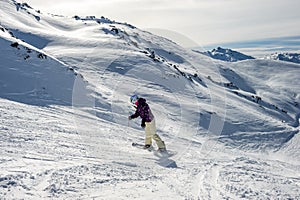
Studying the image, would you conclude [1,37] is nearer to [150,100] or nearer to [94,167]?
[150,100]

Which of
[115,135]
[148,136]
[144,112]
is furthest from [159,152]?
[115,135]

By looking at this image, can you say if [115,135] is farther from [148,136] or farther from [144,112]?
[144,112]

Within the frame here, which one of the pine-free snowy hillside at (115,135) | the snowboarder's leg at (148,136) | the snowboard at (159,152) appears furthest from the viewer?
the snowboarder's leg at (148,136)

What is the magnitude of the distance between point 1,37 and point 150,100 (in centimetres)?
1240

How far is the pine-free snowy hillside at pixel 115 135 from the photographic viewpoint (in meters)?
7.78

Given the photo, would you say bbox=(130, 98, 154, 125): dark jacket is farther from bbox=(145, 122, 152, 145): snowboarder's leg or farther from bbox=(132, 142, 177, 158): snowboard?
bbox=(132, 142, 177, 158): snowboard

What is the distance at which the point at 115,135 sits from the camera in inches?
555

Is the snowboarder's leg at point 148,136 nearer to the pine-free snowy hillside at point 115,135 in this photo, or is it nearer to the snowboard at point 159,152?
the snowboard at point 159,152

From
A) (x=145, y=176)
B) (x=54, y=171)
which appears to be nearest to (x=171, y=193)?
(x=145, y=176)

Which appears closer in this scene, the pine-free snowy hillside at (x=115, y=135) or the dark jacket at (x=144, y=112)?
the pine-free snowy hillside at (x=115, y=135)

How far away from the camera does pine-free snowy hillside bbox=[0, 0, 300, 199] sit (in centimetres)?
778

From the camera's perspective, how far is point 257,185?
8.90 m

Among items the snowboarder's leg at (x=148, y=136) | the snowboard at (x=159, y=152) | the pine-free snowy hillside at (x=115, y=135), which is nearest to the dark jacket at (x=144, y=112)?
the snowboarder's leg at (x=148, y=136)

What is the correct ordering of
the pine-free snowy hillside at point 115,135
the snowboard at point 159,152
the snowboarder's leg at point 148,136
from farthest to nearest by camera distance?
the snowboarder's leg at point 148,136, the snowboard at point 159,152, the pine-free snowy hillside at point 115,135
